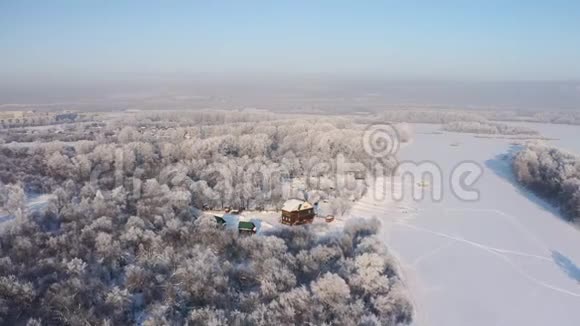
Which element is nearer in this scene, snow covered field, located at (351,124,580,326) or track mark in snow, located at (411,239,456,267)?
snow covered field, located at (351,124,580,326)

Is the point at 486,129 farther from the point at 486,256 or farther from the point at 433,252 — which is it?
the point at 433,252

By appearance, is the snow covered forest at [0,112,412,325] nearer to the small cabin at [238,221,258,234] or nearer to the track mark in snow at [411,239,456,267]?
the small cabin at [238,221,258,234]

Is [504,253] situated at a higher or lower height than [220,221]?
lower

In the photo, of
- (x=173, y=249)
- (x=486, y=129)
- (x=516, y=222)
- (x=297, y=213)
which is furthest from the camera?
(x=486, y=129)

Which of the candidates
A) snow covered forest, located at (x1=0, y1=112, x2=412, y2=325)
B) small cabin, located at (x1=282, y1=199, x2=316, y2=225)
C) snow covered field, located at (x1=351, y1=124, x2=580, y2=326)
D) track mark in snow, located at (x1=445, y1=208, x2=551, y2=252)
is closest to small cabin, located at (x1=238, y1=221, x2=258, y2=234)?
snow covered forest, located at (x1=0, y1=112, x2=412, y2=325)

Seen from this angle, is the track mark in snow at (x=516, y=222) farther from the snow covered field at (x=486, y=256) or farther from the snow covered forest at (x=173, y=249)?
the snow covered forest at (x=173, y=249)

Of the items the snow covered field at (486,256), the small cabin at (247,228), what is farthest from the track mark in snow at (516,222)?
the small cabin at (247,228)

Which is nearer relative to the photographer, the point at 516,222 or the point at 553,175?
the point at 516,222

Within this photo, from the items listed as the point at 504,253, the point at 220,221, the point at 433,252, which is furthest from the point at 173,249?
the point at 504,253
